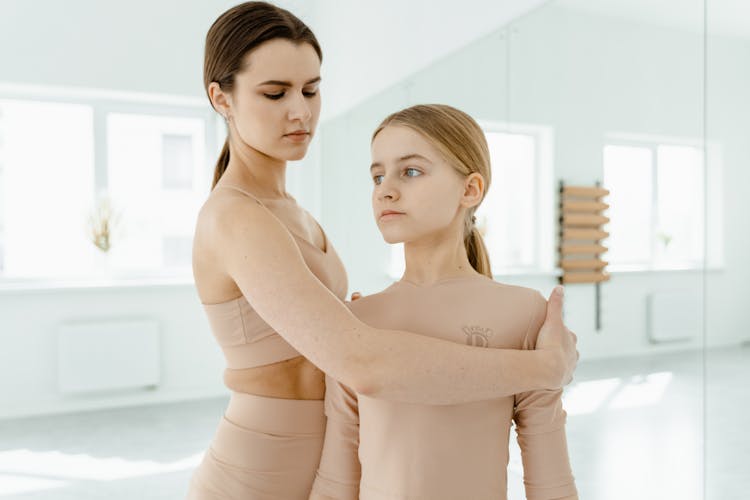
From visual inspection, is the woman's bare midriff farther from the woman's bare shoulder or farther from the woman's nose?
the woman's nose

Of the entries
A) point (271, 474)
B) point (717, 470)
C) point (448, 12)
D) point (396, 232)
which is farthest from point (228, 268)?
point (448, 12)

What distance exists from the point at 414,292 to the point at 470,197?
15 centimetres

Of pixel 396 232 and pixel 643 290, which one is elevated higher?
pixel 396 232

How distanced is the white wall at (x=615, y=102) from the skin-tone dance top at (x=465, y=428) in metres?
1.03

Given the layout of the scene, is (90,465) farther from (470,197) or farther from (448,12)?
(470,197)

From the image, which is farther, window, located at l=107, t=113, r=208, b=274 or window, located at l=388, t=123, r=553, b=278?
window, located at l=107, t=113, r=208, b=274

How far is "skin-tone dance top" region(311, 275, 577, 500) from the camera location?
788mm

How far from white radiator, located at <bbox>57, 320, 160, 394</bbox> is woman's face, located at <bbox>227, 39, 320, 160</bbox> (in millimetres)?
3801

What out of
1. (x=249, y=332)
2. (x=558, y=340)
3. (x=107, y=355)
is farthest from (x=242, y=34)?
(x=107, y=355)

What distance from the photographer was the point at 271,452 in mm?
945

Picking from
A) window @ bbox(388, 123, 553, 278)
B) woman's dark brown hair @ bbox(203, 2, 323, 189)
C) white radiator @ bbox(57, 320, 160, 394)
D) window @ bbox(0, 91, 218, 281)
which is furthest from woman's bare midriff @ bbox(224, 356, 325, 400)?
window @ bbox(0, 91, 218, 281)

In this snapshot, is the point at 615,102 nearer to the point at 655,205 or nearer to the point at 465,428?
the point at 655,205

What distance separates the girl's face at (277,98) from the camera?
2.91 feet

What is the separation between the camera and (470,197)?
33.6 inches
